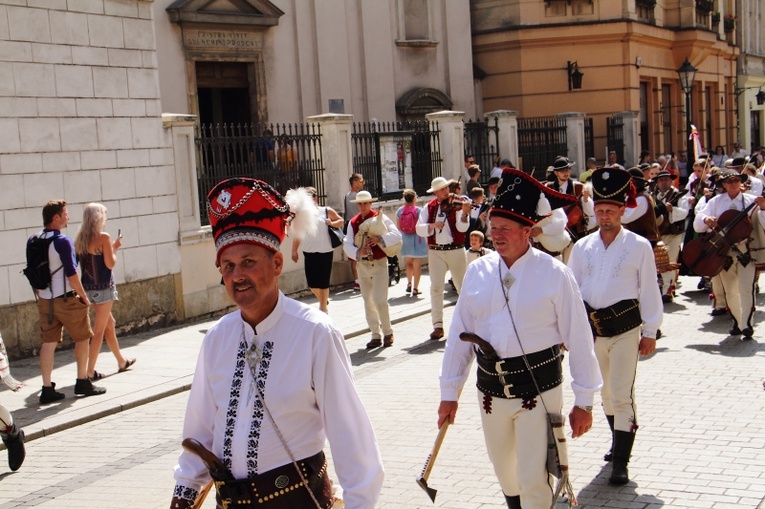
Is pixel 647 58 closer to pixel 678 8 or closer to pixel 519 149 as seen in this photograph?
pixel 678 8

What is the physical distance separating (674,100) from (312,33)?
52.7 ft

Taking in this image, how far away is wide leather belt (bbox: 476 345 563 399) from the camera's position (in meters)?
5.18

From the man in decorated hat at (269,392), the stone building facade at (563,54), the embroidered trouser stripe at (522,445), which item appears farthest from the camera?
the stone building facade at (563,54)

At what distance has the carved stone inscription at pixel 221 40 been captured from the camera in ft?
66.2

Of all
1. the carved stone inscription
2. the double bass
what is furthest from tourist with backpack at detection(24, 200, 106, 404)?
the carved stone inscription

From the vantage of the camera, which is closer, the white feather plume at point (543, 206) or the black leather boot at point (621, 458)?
the white feather plume at point (543, 206)

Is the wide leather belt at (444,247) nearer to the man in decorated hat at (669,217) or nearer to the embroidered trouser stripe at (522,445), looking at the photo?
the man in decorated hat at (669,217)

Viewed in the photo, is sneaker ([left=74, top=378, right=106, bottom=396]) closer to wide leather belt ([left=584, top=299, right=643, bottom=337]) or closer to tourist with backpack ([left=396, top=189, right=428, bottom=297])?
wide leather belt ([left=584, top=299, right=643, bottom=337])

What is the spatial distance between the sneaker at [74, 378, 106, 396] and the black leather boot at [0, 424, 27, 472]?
2.36 m

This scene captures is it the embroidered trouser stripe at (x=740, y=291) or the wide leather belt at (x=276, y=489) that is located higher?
the wide leather belt at (x=276, y=489)

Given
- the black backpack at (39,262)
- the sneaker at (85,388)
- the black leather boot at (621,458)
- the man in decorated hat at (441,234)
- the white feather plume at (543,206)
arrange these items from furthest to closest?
the man in decorated hat at (441,234)
the sneaker at (85,388)
the black backpack at (39,262)
the black leather boot at (621,458)
the white feather plume at (543,206)

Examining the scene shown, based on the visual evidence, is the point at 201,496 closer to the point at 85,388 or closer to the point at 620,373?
the point at 620,373

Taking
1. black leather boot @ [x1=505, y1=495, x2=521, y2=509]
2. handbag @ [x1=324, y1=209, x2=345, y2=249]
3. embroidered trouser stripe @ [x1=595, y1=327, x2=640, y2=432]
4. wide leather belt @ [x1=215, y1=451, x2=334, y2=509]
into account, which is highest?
handbag @ [x1=324, y1=209, x2=345, y2=249]

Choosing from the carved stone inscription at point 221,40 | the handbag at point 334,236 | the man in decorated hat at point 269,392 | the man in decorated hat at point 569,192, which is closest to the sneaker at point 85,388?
the handbag at point 334,236
